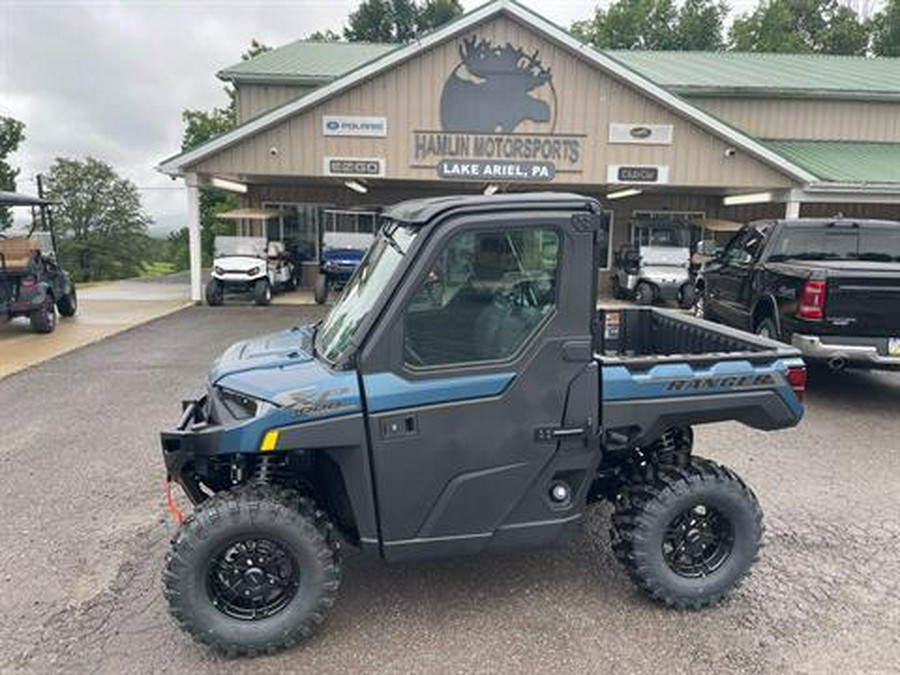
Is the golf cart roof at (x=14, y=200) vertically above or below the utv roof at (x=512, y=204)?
above

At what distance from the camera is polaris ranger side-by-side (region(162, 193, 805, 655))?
9.53 ft

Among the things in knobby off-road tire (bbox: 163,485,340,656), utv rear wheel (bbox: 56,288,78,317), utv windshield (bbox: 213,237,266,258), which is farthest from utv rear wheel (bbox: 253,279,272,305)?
knobby off-road tire (bbox: 163,485,340,656)

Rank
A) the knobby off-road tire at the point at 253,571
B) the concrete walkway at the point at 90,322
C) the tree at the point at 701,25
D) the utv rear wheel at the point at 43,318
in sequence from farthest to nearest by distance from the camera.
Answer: the tree at the point at 701,25 → the utv rear wheel at the point at 43,318 → the concrete walkway at the point at 90,322 → the knobby off-road tire at the point at 253,571

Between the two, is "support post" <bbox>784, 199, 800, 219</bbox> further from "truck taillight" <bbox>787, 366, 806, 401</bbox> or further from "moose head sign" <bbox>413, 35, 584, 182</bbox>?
"truck taillight" <bbox>787, 366, 806, 401</bbox>

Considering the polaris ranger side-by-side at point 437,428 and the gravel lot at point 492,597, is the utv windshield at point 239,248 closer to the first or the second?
the gravel lot at point 492,597

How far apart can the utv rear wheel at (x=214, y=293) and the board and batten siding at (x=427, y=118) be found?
8.41ft

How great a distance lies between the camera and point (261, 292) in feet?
51.4

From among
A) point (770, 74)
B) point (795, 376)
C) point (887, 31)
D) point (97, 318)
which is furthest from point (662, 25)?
point (795, 376)

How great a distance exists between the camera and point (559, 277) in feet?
9.80

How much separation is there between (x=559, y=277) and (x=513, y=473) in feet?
3.08

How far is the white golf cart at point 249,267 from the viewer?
1566cm

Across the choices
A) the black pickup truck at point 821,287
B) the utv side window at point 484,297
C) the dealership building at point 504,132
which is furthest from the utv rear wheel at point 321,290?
the utv side window at point 484,297

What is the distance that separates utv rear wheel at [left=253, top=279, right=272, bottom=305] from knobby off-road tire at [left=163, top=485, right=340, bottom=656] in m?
13.2

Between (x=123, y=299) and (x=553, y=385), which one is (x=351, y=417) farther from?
(x=123, y=299)
